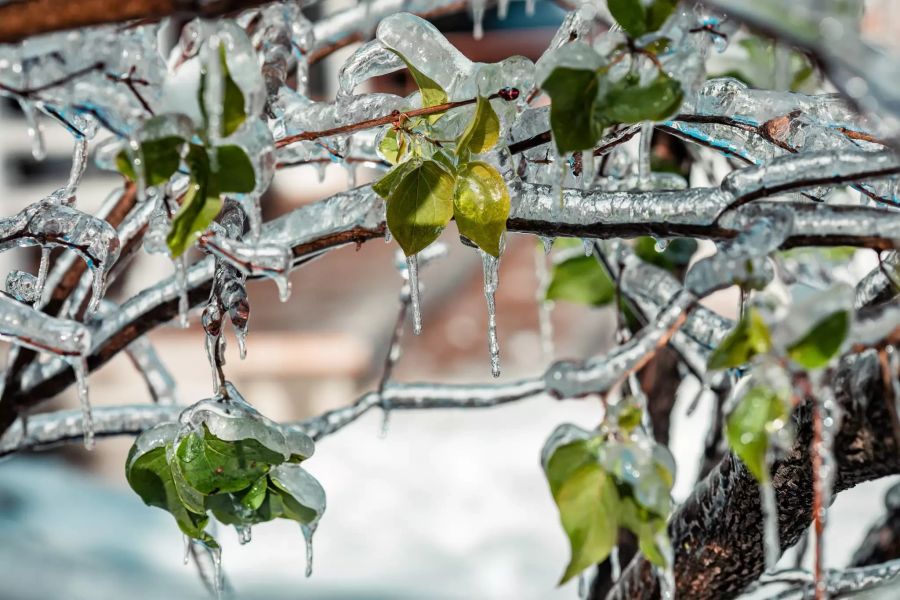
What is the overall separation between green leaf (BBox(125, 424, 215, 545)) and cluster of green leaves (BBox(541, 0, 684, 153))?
231 millimetres

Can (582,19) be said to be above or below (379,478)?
below

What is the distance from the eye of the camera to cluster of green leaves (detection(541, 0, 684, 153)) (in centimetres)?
32

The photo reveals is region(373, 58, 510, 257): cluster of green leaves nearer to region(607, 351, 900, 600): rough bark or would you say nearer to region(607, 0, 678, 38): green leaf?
region(607, 0, 678, 38): green leaf

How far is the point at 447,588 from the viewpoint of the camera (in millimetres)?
1926

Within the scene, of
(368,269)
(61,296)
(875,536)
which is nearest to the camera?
(61,296)

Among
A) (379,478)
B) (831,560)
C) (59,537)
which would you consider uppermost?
(379,478)

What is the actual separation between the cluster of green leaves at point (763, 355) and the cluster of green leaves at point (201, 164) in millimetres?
161

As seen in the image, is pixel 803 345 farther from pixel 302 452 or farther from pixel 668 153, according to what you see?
pixel 668 153

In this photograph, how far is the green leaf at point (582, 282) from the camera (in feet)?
2.75

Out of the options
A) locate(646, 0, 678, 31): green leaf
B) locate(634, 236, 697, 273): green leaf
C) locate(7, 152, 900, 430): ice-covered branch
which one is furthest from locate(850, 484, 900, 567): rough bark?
locate(646, 0, 678, 31): green leaf

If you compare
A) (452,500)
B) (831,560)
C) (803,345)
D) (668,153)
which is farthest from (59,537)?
(803,345)

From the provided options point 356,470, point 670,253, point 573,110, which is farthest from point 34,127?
point 356,470

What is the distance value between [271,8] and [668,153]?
1.29ft

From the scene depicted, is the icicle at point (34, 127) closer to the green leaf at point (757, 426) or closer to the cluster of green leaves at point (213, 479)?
the cluster of green leaves at point (213, 479)
